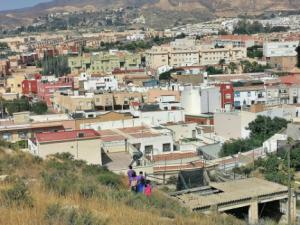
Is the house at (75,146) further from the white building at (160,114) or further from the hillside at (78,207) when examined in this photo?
the hillside at (78,207)

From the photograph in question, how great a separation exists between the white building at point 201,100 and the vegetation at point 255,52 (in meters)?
23.4

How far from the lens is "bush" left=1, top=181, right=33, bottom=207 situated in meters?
4.19

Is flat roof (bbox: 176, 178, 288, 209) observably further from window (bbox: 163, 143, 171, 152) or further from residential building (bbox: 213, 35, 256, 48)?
residential building (bbox: 213, 35, 256, 48)

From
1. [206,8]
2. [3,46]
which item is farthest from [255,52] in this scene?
[206,8]

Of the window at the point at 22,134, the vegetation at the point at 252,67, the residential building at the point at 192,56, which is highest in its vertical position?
the residential building at the point at 192,56

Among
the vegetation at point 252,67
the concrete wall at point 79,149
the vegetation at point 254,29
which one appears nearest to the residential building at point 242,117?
the concrete wall at point 79,149

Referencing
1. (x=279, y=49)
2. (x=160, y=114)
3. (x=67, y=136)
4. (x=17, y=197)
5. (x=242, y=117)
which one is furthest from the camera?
(x=279, y=49)

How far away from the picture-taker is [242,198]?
318 inches

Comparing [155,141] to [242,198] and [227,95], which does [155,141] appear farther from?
[227,95]

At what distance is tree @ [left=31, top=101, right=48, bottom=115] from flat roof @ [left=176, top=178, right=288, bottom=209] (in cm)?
1762

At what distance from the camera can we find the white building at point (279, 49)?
1741 inches

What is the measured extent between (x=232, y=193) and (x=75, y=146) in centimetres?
598

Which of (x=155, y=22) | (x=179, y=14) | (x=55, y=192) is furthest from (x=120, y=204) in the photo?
(x=179, y=14)

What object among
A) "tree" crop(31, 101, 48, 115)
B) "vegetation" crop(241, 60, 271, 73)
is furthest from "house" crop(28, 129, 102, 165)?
"vegetation" crop(241, 60, 271, 73)
